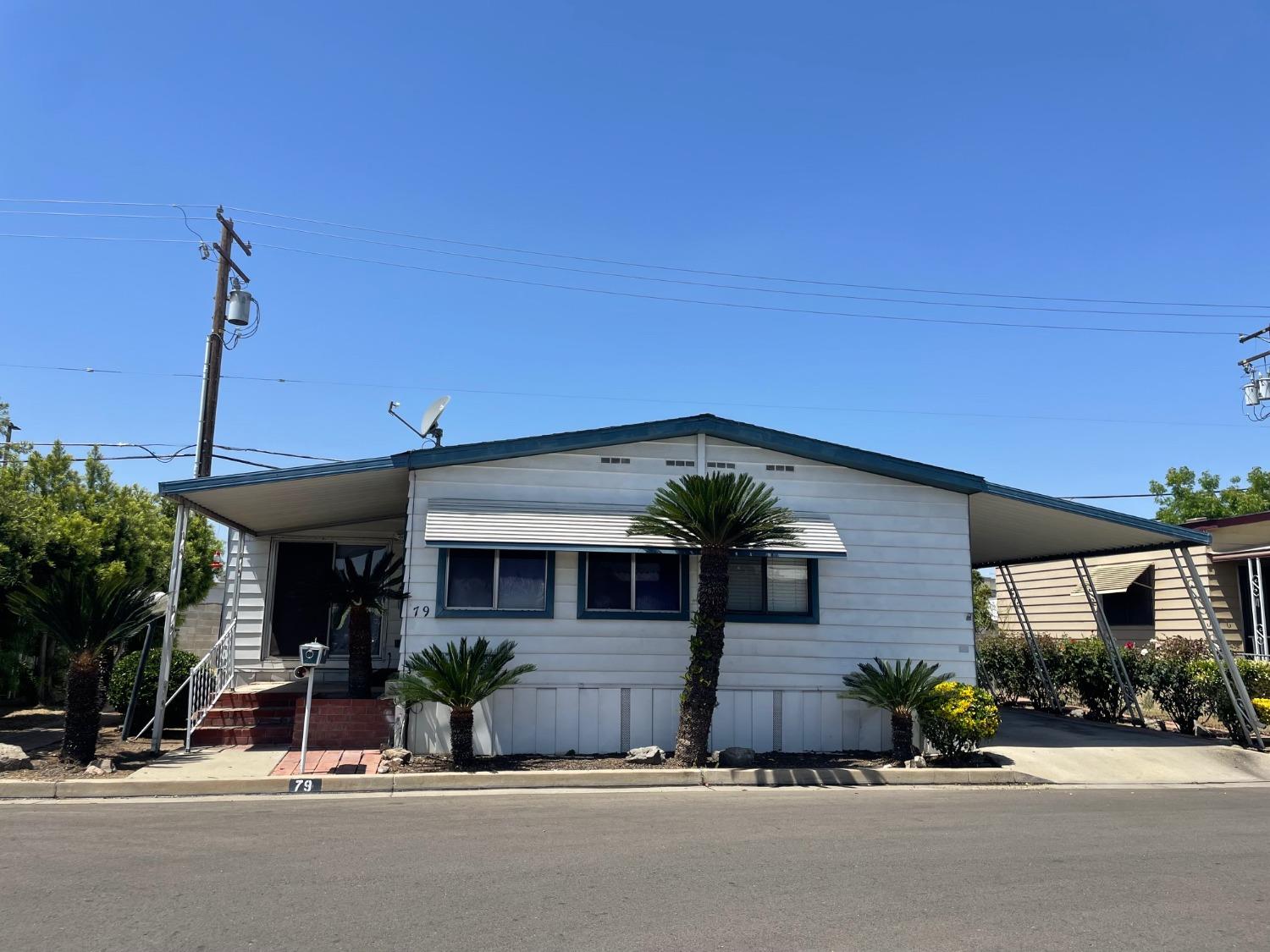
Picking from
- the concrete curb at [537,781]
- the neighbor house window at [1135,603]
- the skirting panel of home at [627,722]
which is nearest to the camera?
the concrete curb at [537,781]

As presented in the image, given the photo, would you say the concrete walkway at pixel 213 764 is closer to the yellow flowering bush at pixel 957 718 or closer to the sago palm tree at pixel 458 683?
the sago palm tree at pixel 458 683

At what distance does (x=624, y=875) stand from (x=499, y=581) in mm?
5729

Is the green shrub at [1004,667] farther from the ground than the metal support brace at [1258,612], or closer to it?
closer to it

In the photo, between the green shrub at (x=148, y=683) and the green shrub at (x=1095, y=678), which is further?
the green shrub at (x=1095, y=678)

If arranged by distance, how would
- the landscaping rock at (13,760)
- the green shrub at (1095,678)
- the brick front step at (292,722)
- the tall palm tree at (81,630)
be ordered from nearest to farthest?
1. the landscaping rock at (13,760)
2. the tall palm tree at (81,630)
3. the brick front step at (292,722)
4. the green shrub at (1095,678)

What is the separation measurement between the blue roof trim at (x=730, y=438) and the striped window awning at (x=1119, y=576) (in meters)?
10.1

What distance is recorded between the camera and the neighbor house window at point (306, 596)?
1549cm

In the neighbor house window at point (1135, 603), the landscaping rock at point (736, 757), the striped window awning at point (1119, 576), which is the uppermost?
the striped window awning at point (1119, 576)

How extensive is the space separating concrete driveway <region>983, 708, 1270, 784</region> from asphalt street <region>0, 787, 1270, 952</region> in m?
2.10

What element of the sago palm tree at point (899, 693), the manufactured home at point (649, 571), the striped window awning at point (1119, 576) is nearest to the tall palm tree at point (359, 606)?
the manufactured home at point (649, 571)

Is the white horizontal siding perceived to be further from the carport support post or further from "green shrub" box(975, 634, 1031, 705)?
"green shrub" box(975, 634, 1031, 705)

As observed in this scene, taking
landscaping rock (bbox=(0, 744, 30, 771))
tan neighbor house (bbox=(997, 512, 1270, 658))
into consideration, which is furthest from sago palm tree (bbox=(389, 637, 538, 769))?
tan neighbor house (bbox=(997, 512, 1270, 658))

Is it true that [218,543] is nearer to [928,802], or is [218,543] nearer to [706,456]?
[706,456]

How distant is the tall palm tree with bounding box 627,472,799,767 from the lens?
10578 mm
